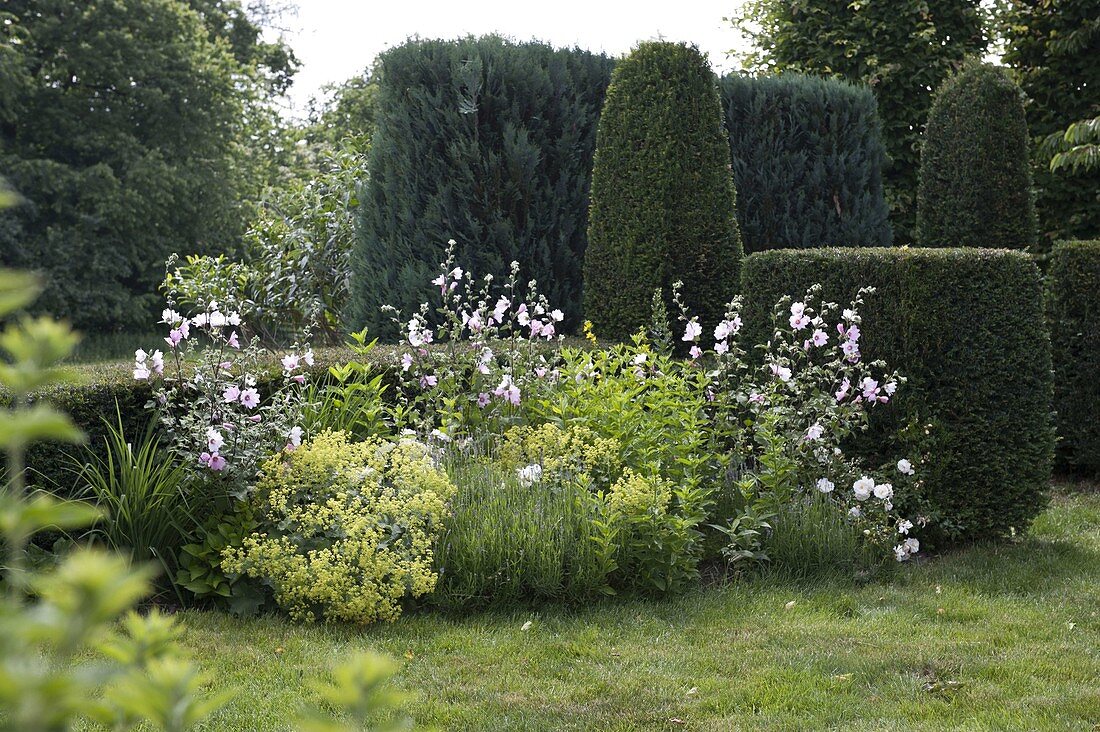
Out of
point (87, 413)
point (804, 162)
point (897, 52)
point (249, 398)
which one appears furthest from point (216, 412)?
point (897, 52)

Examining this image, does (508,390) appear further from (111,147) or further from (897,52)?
(111,147)

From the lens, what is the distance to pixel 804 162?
1031 centimetres

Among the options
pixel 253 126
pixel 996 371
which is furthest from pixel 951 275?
pixel 253 126

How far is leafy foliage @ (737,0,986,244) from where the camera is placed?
39.3 ft

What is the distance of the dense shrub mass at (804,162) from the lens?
1014 centimetres

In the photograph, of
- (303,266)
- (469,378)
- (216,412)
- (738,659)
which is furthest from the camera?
(303,266)

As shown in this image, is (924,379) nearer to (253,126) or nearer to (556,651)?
(556,651)

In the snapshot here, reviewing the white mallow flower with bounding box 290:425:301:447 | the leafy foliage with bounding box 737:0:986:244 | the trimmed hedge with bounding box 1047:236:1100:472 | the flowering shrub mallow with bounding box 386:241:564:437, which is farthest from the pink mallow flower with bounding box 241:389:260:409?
the leafy foliage with bounding box 737:0:986:244

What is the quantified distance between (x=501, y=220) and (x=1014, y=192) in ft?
15.1

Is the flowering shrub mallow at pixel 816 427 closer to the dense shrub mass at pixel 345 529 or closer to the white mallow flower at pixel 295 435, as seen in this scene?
the dense shrub mass at pixel 345 529

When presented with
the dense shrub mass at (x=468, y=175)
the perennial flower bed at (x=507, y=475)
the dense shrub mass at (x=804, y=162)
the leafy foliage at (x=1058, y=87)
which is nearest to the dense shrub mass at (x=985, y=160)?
the dense shrub mass at (x=804, y=162)

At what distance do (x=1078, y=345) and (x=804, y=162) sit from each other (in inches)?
138

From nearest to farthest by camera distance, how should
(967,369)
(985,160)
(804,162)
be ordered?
(967,369), (985,160), (804,162)

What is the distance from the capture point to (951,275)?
5.72m
